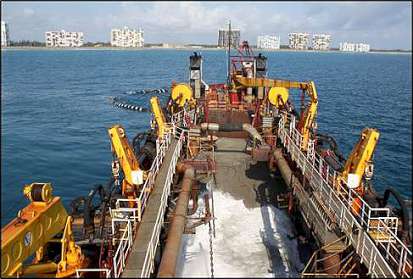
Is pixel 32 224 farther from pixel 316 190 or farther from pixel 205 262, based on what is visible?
pixel 316 190

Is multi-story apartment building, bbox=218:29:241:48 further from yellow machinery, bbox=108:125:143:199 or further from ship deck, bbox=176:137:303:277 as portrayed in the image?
yellow machinery, bbox=108:125:143:199

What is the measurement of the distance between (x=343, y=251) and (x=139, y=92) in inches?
2116

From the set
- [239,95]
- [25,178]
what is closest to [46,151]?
[25,178]

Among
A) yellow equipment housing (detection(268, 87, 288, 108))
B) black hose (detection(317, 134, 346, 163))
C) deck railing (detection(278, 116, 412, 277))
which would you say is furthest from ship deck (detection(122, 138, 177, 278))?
black hose (detection(317, 134, 346, 163))

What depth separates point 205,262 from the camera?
1221cm

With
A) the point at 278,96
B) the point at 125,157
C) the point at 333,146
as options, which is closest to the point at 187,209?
the point at 125,157

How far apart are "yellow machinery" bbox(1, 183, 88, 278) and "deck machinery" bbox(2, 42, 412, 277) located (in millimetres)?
24

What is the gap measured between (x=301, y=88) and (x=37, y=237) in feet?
55.5

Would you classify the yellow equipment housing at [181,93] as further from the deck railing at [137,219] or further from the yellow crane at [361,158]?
the yellow crane at [361,158]

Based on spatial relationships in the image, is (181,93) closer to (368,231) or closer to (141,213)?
(141,213)

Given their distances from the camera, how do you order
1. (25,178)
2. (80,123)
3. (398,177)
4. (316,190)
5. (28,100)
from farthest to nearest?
(28,100)
(80,123)
(398,177)
(25,178)
(316,190)

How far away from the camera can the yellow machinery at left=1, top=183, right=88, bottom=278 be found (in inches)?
303

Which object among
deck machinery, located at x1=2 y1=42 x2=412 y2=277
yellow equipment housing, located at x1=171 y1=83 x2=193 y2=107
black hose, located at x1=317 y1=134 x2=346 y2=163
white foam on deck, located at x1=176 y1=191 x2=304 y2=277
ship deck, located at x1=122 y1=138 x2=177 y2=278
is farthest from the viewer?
yellow equipment housing, located at x1=171 y1=83 x2=193 y2=107

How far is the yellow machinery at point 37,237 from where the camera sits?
770 cm
